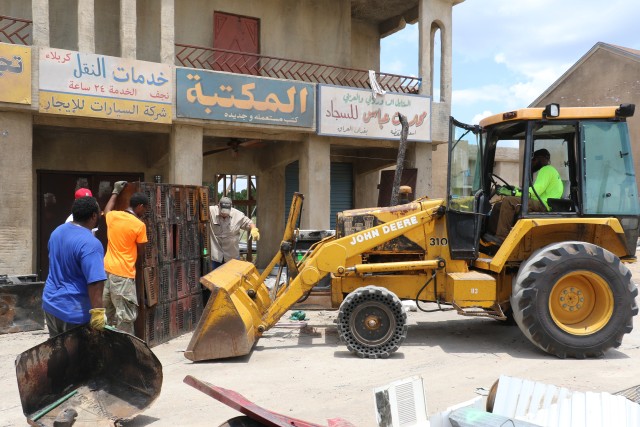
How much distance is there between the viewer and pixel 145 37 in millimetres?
12734

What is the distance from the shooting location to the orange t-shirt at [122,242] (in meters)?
5.98

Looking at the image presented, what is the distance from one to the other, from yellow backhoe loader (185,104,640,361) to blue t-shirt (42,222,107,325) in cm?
176

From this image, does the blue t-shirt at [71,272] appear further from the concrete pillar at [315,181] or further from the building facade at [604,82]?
the building facade at [604,82]

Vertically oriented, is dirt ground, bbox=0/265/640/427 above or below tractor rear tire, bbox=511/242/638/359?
below

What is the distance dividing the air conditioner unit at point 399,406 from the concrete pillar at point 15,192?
28.0 feet

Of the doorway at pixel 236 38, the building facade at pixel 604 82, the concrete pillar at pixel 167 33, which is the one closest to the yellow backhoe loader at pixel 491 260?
the concrete pillar at pixel 167 33

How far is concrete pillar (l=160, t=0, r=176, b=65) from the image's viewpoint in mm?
11242

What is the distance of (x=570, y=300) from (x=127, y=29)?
29.1ft

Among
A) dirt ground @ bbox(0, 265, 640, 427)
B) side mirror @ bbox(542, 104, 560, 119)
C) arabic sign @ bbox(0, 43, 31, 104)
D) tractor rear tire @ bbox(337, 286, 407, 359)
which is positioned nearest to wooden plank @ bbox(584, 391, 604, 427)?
dirt ground @ bbox(0, 265, 640, 427)

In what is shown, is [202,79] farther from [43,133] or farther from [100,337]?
[100,337]

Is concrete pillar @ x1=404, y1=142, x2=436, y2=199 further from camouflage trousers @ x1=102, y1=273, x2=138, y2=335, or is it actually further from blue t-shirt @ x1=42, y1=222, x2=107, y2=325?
blue t-shirt @ x1=42, y1=222, x2=107, y2=325

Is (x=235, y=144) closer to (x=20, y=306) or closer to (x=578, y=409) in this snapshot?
(x=20, y=306)

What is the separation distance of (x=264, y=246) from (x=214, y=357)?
979cm

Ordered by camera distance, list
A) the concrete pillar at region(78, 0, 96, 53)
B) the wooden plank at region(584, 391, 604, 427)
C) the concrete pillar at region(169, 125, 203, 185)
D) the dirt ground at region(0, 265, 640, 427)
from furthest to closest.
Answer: the concrete pillar at region(169, 125, 203, 185), the concrete pillar at region(78, 0, 96, 53), the dirt ground at region(0, 265, 640, 427), the wooden plank at region(584, 391, 604, 427)
